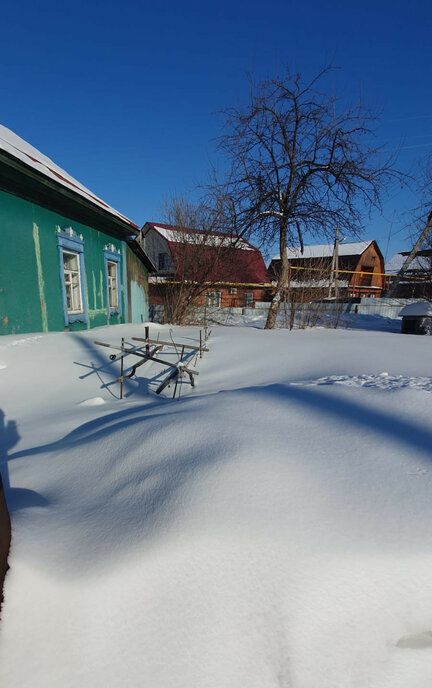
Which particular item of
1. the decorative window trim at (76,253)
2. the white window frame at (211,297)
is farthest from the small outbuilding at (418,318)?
the decorative window trim at (76,253)

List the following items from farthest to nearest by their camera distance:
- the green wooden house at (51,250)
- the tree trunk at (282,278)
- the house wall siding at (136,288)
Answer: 1. the house wall siding at (136,288)
2. the tree trunk at (282,278)
3. the green wooden house at (51,250)

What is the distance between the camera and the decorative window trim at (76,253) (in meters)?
6.36

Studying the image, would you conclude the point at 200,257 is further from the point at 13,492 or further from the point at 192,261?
the point at 13,492

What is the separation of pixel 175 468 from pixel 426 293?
19.6 meters

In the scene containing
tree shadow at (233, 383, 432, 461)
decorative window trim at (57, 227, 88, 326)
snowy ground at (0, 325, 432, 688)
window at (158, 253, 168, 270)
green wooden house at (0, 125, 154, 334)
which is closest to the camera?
snowy ground at (0, 325, 432, 688)

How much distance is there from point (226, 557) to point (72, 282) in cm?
735

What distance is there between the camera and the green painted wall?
5.07 metres

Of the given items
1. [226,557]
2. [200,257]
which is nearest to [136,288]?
[200,257]

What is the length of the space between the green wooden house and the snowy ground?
4379mm

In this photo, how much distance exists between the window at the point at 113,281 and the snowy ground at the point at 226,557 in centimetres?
744

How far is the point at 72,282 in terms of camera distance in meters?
7.20

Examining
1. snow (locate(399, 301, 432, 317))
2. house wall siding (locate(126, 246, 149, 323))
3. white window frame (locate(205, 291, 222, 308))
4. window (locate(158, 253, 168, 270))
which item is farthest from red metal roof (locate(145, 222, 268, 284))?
window (locate(158, 253, 168, 270))

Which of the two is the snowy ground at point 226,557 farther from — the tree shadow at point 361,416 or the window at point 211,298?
the window at point 211,298

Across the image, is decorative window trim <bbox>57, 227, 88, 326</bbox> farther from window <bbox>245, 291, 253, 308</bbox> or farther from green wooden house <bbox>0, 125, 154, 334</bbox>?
window <bbox>245, 291, 253, 308</bbox>
